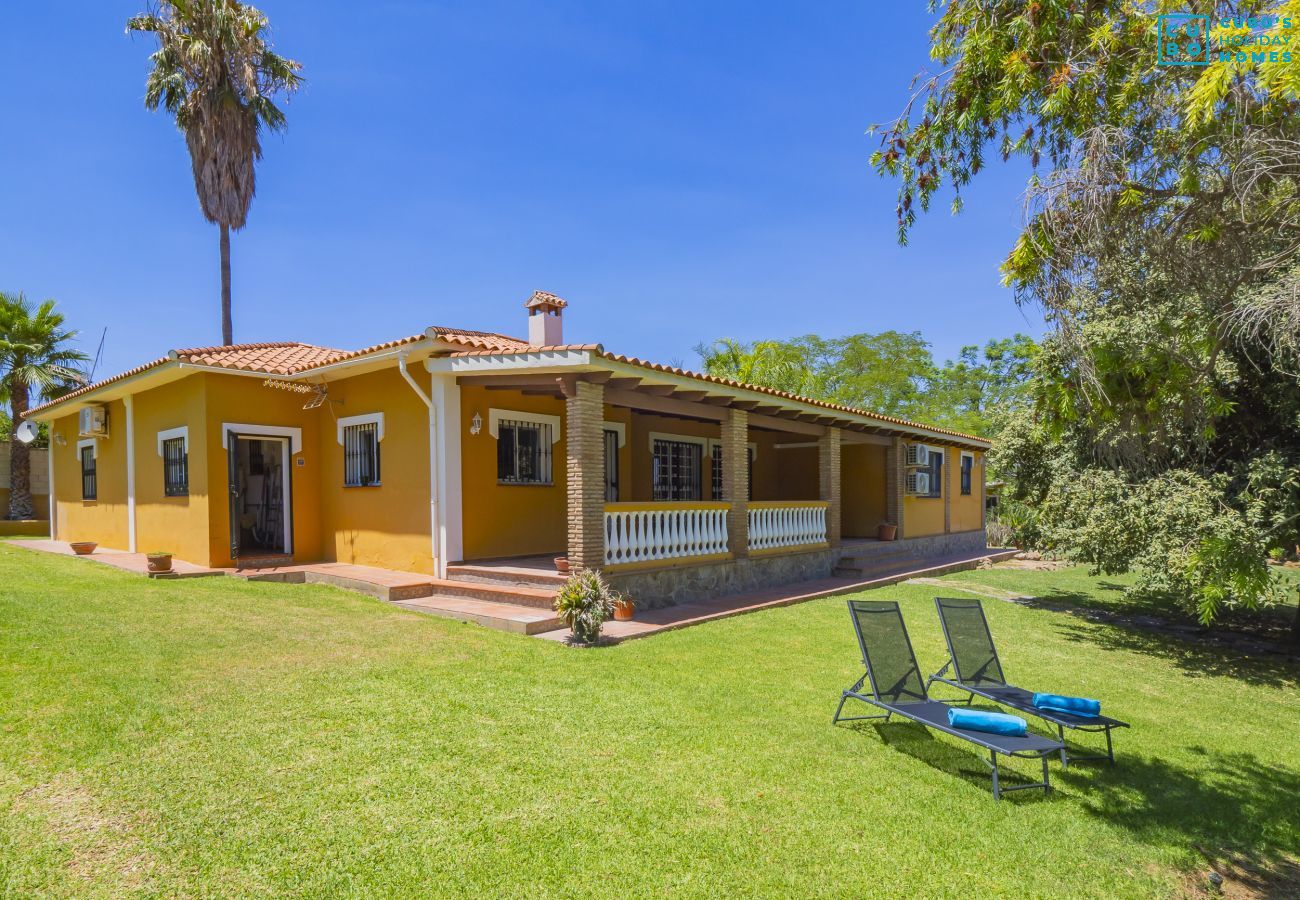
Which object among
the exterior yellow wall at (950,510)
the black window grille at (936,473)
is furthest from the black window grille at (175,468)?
the black window grille at (936,473)

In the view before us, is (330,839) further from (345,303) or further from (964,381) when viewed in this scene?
(964,381)

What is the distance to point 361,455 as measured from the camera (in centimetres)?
1163

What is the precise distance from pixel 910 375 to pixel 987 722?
37.2 meters

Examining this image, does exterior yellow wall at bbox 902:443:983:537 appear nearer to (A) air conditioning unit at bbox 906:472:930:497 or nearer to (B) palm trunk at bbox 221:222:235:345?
(A) air conditioning unit at bbox 906:472:930:497

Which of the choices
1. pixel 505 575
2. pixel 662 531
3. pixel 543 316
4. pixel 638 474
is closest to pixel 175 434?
pixel 543 316

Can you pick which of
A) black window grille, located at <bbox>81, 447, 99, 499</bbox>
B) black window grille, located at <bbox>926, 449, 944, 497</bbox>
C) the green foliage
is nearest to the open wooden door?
black window grille, located at <bbox>81, 447, 99, 499</bbox>

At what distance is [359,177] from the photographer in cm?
1695

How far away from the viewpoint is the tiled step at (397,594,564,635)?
26.1ft

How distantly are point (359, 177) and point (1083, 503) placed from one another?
1648 cm

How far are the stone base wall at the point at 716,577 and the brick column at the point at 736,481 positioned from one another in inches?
13.4

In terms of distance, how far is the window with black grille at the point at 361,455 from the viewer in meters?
11.3

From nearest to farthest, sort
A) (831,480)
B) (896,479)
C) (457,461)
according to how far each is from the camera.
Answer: (457,461)
(831,480)
(896,479)

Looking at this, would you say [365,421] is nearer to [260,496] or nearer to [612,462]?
[612,462]

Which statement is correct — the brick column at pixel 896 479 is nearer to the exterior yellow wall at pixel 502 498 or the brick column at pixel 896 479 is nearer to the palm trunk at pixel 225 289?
the exterior yellow wall at pixel 502 498
